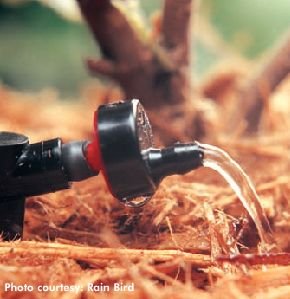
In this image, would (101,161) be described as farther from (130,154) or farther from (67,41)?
(67,41)

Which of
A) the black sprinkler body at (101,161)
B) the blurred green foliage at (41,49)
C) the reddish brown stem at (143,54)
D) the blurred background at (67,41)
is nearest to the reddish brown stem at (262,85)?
the reddish brown stem at (143,54)

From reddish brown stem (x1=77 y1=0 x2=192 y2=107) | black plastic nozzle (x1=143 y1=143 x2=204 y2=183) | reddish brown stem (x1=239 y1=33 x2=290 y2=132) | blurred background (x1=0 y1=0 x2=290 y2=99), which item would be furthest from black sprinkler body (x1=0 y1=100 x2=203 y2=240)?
blurred background (x1=0 y1=0 x2=290 y2=99)

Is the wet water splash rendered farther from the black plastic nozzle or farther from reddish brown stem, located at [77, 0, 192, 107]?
reddish brown stem, located at [77, 0, 192, 107]

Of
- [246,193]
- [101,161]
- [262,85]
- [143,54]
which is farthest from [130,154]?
[262,85]

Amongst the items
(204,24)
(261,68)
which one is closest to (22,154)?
(261,68)

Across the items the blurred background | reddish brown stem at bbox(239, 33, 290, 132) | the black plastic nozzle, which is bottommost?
the black plastic nozzle

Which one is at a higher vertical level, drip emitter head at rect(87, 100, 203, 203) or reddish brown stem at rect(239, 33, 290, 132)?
reddish brown stem at rect(239, 33, 290, 132)

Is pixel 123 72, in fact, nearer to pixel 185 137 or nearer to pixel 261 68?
pixel 185 137
